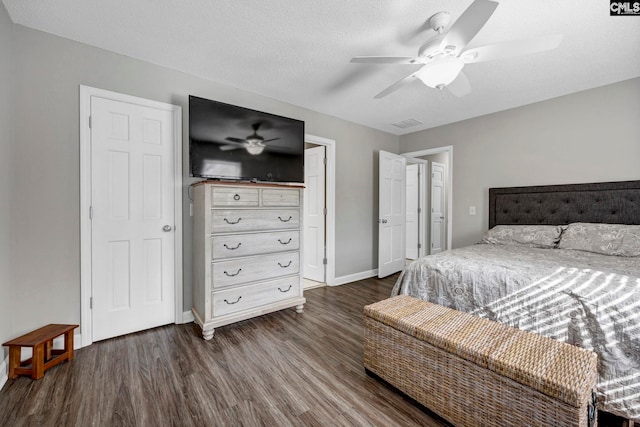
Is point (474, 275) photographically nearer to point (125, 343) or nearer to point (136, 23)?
point (125, 343)

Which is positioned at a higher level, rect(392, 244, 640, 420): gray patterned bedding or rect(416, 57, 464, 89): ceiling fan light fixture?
rect(416, 57, 464, 89): ceiling fan light fixture

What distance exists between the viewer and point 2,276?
1.72m

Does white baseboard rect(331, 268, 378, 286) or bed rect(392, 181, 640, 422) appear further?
white baseboard rect(331, 268, 378, 286)

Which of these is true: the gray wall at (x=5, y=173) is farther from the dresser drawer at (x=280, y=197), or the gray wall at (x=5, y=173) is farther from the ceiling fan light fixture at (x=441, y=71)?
the ceiling fan light fixture at (x=441, y=71)

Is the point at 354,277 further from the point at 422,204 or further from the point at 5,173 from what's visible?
the point at 5,173

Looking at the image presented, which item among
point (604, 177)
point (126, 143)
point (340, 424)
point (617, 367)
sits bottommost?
point (340, 424)

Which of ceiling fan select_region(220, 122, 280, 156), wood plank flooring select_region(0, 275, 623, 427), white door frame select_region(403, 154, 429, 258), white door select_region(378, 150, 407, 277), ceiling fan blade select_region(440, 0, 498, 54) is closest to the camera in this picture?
ceiling fan blade select_region(440, 0, 498, 54)

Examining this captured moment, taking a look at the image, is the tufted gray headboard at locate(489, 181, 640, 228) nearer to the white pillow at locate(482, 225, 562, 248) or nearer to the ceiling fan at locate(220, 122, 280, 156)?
the white pillow at locate(482, 225, 562, 248)

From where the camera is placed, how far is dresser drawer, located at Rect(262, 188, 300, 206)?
2594 mm

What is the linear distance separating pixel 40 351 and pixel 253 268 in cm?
147

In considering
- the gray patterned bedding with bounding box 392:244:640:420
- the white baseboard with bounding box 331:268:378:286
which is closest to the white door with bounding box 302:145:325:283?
the white baseboard with bounding box 331:268:378:286

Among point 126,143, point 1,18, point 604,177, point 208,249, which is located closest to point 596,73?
Answer: point 604,177

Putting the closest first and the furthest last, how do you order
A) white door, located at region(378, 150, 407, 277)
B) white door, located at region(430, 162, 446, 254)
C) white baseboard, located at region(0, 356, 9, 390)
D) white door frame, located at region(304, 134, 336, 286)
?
white baseboard, located at region(0, 356, 9, 390) < white door frame, located at region(304, 134, 336, 286) < white door, located at region(378, 150, 407, 277) < white door, located at region(430, 162, 446, 254)

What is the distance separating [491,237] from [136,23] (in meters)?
3.90
